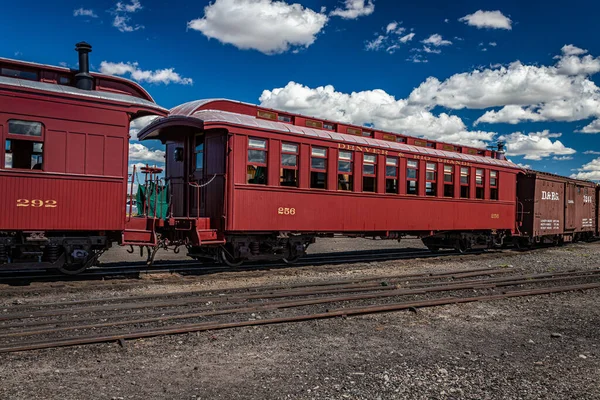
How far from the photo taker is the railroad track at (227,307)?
6453mm

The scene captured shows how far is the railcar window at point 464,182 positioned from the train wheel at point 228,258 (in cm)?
908

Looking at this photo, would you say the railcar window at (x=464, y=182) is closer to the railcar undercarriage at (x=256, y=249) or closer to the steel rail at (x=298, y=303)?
the steel rail at (x=298, y=303)

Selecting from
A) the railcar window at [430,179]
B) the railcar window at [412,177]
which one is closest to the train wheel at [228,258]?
the railcar window at [412,177]

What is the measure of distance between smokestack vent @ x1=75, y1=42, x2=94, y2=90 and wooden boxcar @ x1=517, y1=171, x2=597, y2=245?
17390 millimetres

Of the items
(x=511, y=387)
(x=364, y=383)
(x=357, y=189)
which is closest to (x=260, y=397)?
(x=364, y=383)

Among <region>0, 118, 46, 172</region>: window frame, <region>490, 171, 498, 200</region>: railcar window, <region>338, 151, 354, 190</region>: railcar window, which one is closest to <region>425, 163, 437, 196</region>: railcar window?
<region>338, 151, 354, 190</region>: railcar window

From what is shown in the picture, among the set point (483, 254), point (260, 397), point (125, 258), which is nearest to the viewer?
point (260, 397)

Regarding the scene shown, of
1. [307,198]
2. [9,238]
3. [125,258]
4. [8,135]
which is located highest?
[8,135]

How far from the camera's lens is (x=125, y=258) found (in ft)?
55.4

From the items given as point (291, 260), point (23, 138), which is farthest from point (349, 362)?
point (291, 260)

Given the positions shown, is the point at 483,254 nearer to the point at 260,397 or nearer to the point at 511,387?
the point at 511,387

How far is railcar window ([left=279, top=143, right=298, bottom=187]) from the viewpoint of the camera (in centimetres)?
1282

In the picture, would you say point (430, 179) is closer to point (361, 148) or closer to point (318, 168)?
point (361, 148)

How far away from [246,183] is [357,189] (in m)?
3.79
